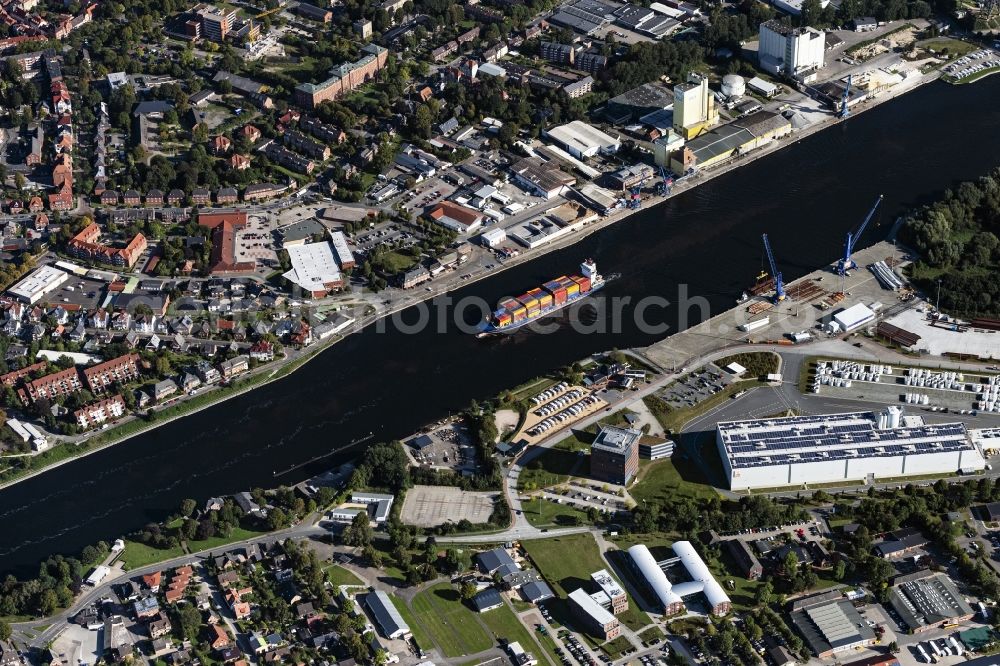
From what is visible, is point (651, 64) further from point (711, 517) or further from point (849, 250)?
point (711, 517)

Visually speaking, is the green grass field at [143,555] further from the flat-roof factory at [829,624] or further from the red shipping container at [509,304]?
the flat-roof factory at [829,624]

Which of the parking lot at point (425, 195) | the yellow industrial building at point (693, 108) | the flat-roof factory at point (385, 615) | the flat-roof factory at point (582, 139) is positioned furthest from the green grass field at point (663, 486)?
the yellow industrial building at point (693, 108)

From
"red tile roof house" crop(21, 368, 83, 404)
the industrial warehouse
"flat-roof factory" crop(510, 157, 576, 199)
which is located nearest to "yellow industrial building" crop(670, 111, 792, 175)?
"flat-roof factory" crop(510, 157, 576, 199)

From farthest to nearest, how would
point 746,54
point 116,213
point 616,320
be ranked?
point 746,54 → point 116,213 → point 616,320

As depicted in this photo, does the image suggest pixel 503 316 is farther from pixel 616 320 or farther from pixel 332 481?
pixel 332 481

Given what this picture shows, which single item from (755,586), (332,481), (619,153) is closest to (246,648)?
(332,481)

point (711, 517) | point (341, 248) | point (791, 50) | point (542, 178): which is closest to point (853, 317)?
point (711, 517)
